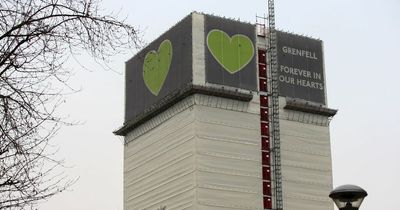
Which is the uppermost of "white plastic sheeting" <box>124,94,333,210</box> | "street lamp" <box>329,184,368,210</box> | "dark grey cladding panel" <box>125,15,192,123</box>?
"dark grey cladding panel" <box>125,15,192,123</box>

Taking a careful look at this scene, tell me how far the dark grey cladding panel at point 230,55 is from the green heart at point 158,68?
8539mm

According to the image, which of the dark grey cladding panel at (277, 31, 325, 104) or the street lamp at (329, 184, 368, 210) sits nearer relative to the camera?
the street lamp at (329, 184, 368, 210)

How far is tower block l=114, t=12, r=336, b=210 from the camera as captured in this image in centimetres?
16088

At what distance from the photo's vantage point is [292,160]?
6722 inches

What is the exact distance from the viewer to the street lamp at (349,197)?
21.2 m

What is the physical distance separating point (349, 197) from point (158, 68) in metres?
154

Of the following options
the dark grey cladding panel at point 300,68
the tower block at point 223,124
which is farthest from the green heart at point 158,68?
the dark grey cladding panel at point 300,68

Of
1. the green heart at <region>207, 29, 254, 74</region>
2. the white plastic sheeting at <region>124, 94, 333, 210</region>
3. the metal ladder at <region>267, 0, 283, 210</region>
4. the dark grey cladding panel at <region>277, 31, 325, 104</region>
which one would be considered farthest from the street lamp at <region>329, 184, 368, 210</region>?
the dark grey cladding panel at <region>277, 31, 325, 104</region>

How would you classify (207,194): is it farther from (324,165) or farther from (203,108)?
(324,165)

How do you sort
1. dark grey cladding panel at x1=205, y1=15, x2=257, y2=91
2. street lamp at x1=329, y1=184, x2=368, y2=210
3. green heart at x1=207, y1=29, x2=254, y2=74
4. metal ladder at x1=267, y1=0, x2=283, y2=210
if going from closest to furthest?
street lamp at x1=329, y1=184, x2=368, y2=210 → metal ladder at x1=267, y1=0, x2=283, y2=210 → dark grey cladding panel at x1=205, y1=15, x2=257, y2=91 → green heart at x1=207, y1=29, x2=254, y2=74

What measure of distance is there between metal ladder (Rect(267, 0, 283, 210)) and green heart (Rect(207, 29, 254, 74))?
15.2 feet

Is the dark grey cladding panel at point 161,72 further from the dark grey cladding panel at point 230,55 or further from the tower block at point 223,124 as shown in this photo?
the dark grey cladding panel at point 230,55

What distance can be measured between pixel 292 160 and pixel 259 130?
8.57m

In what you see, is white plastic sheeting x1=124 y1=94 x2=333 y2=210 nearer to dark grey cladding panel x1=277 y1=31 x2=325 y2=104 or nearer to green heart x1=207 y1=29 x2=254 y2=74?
dark grey cladding panel x1=277 y1=31 x2=325 y2=104
